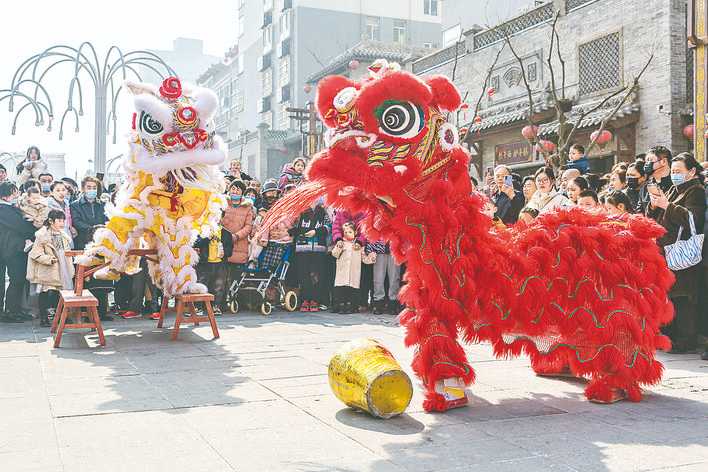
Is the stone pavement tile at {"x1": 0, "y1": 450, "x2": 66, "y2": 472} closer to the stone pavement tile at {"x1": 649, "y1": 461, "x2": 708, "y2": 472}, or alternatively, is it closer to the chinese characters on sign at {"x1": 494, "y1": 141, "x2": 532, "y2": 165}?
the stone pavement tile at {"x1": 649, "y1": 461, "x2": 708, "y2": 472}

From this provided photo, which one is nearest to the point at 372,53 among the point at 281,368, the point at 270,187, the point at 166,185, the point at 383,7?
the point at 383,7

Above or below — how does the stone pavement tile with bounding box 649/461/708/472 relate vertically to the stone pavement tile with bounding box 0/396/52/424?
below

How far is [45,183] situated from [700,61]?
9.92 m

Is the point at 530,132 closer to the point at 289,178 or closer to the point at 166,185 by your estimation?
the point at 289,178

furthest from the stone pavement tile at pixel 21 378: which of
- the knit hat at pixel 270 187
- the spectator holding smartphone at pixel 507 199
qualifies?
the spectator holding smartphone at pixel 507 199

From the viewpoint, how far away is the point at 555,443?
3.51 meters

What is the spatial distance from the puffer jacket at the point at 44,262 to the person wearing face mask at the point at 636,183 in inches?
235

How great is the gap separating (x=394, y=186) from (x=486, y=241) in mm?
645

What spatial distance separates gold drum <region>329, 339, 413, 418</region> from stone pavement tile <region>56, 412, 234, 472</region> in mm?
853

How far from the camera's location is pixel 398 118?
4109mm

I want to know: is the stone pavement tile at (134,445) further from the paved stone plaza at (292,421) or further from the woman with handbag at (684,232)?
the woman with handbag at (684,232)

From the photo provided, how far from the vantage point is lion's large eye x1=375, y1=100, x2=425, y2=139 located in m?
4.09

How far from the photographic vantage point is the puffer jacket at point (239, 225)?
927 cm

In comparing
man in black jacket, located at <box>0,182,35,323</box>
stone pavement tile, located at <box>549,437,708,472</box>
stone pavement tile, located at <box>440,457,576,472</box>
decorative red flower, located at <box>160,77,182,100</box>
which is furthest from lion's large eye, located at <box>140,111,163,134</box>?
stone pavement tile, located at <box>549,437,708,472</box>
